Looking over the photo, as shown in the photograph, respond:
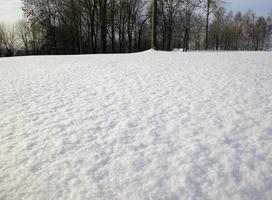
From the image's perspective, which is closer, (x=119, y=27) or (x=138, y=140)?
(x=138, y=140)

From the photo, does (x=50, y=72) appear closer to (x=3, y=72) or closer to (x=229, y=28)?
(x=3, y=72)

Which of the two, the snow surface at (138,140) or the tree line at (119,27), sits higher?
the tree line at (119,27)

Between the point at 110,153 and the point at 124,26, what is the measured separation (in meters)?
29.9

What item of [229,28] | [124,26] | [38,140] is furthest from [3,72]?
[229,28]

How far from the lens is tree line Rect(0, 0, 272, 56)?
77.6 ft

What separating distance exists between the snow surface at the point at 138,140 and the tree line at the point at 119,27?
33.1 ft

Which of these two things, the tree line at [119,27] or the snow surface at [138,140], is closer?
the snow surface at [138,140]

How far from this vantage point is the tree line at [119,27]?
23.7m

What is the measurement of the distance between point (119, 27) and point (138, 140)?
2798cm

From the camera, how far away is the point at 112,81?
22.3 feet

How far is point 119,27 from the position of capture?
2917 cm

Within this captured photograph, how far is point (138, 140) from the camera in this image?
3.63 metres

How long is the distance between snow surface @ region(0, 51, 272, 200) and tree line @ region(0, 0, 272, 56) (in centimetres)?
1010

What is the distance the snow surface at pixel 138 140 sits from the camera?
2.69m
